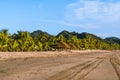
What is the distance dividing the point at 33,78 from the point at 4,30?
62180 millimetres

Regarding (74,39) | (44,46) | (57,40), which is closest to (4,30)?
(44,46)

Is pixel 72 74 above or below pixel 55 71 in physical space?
below

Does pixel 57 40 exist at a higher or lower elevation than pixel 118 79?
higher

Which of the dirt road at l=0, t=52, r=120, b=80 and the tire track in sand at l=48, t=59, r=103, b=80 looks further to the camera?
the dirt road at l=0, t=52, r=120, b=80

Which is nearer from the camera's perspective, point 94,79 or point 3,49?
point 94,79

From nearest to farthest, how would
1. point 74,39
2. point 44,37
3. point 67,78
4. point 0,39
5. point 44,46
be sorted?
point 67,78, point 0,39, point 44,46, point 44,37, point 74,39

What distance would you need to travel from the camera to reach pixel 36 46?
341 feet

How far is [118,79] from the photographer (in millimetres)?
20609

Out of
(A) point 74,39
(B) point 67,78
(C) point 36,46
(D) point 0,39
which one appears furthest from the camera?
(A) point 74,39

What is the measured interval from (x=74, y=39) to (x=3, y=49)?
8817 cm

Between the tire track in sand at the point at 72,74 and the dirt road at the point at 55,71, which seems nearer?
the tire track in sand at the point at 72,74

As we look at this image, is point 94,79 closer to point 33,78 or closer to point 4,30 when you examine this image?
point 33,78

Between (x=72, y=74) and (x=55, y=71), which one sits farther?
(x=55, y=71)

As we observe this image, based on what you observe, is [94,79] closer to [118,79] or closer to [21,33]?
[118,79]
